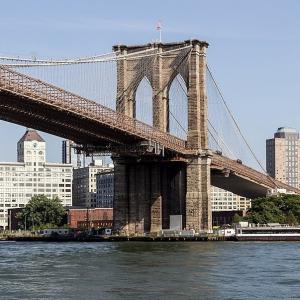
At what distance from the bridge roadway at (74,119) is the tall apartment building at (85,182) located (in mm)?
102273

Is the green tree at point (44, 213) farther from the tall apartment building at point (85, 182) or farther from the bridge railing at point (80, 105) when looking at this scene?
the bridge railing at point (80, 105)

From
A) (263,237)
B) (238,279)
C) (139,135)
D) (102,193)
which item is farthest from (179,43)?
(102,193)

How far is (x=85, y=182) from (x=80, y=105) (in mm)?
127974

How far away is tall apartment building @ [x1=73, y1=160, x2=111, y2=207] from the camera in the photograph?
18738cm

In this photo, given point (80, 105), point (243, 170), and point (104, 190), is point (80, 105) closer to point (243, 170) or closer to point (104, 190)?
point (243, 170)

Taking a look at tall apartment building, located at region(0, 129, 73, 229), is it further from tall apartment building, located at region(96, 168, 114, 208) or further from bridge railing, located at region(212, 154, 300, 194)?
bridge railing, located at region(212, 154, 300, 194)

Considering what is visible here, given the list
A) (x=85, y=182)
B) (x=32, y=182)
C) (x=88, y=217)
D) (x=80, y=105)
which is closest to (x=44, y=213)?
(x=88, y=217)

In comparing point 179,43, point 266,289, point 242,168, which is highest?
point 179,43

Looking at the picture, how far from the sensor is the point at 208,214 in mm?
77625

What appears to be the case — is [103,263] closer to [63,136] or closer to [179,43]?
[63,136]

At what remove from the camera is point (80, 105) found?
208 feet

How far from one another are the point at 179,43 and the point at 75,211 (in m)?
56.2

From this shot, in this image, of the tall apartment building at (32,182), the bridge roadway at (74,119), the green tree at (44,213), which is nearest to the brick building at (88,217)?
the green tree at (44,213)

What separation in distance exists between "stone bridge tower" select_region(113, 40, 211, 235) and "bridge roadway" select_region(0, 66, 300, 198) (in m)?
1.98
